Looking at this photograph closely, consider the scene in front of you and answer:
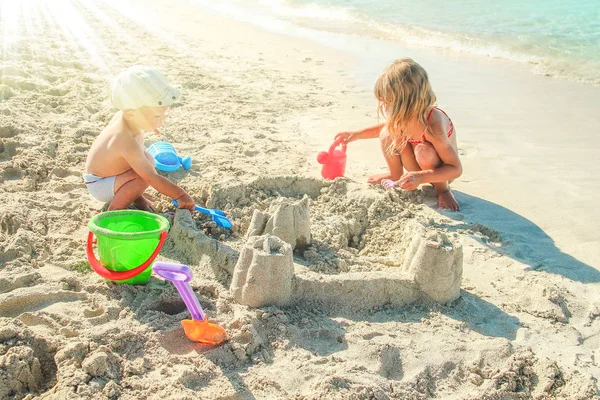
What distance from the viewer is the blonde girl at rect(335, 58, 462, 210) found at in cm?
344

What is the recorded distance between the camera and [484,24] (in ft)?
32.2

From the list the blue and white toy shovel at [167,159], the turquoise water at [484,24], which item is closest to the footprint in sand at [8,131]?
the blue and white toy shovel at [167,159]

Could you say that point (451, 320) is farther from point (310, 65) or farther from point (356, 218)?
point (310, 65)

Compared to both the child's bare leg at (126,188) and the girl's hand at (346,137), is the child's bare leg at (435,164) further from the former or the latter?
the child's bare leg at (126,188)

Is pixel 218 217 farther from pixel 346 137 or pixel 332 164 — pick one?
pixel 346 137

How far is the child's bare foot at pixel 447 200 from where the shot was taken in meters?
3.62

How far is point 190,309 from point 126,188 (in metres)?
1.27

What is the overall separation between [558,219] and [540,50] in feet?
17.4

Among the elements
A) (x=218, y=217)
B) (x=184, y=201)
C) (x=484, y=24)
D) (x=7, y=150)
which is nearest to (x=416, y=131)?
(x=218, y=217)

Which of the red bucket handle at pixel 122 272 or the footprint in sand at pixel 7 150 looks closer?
the red bucket handle at pixel 122 272

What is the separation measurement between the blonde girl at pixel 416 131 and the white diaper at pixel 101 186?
164cm

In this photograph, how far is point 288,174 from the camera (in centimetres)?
388

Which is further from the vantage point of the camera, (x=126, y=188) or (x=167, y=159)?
(x=167, y=159)

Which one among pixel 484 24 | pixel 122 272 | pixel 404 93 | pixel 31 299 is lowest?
pixel 31 299
